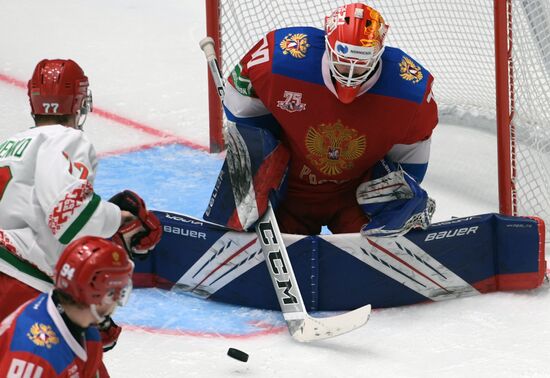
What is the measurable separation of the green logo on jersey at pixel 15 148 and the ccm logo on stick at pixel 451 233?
4.81ft

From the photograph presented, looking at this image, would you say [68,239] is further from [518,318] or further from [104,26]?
[104,26]

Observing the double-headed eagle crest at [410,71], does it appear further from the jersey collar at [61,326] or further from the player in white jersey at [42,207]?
the jersey collar at [61,326]

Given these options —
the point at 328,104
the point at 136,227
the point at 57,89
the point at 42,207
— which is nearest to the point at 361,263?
the point at 328,104

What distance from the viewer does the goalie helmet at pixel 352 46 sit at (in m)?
3.40

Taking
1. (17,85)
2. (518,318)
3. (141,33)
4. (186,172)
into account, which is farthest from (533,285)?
(141,33)

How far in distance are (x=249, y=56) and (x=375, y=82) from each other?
16.6 inches

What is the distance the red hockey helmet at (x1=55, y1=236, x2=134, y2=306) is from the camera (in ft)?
6.78

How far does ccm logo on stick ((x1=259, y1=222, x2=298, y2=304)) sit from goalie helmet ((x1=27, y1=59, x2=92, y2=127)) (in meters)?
0.92

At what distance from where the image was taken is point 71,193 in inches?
99.2

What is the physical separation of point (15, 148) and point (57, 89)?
25 cm

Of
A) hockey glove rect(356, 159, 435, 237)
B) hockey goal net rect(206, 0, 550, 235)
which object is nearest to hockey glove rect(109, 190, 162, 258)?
hockey glove rect(356, 159, 435, 237)

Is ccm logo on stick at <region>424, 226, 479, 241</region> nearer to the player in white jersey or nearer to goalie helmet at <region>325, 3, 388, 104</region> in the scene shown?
goalie helmet at <region>325, 3, 388, 104</region>

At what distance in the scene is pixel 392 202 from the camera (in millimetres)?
3707

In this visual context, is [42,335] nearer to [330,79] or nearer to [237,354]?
[237,354]
